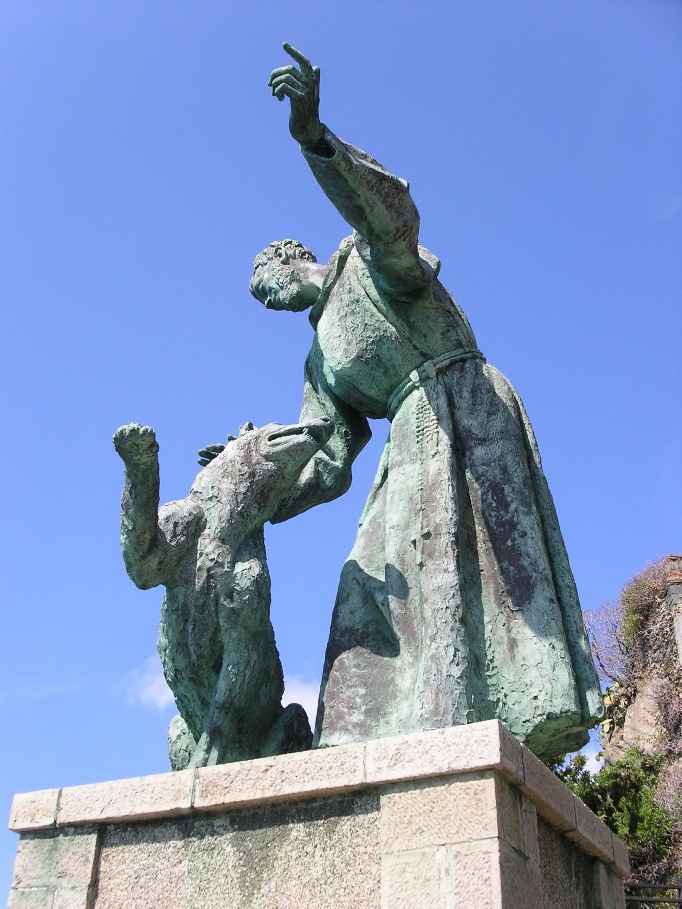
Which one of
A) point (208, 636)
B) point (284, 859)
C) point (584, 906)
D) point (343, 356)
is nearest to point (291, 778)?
point (284, 859)

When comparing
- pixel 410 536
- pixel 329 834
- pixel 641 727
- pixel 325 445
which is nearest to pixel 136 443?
pixel 410 536

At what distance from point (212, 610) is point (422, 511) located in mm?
1014

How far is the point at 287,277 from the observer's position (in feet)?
18.1

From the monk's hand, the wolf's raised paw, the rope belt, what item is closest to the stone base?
the wolf's raised paw

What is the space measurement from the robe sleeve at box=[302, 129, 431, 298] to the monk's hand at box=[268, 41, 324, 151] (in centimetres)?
12

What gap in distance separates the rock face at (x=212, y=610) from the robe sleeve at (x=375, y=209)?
1.23 m

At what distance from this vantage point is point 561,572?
179 inches

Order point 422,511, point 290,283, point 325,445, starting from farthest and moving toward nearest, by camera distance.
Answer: point 290,283, point 325,445, point 422,511

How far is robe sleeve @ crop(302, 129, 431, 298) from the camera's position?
177 inches

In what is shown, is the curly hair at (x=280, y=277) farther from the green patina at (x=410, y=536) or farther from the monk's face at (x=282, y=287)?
the green patina at (x=410, y=536)

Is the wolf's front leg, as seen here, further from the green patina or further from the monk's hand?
the monk's hand

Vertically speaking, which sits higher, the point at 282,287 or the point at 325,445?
the point at 282,287

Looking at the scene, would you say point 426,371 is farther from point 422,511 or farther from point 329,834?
point 329,834

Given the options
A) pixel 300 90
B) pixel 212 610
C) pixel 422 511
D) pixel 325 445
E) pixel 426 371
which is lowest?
pixel 212 610
